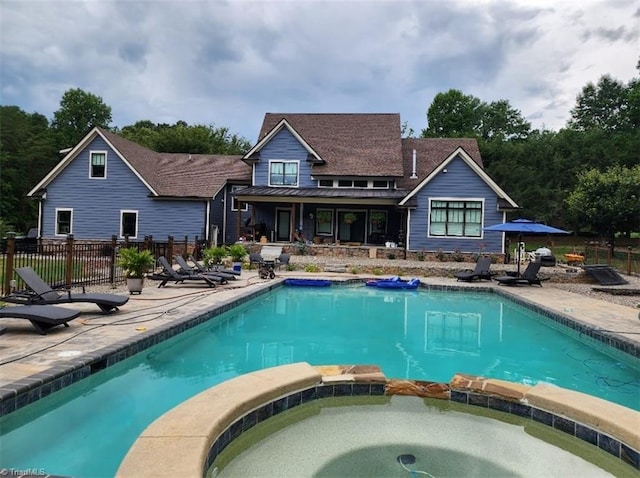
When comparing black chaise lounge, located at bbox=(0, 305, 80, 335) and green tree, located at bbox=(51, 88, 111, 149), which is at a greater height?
green tree, located at bbox=(51, 88, 111, 149)

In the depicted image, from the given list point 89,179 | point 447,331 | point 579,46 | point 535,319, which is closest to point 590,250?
point 579,46

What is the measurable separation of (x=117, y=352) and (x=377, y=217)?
21428 mm

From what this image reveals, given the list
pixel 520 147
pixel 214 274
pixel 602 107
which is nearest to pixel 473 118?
pixel 520 147

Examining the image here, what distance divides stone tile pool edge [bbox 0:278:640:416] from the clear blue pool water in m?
0.11

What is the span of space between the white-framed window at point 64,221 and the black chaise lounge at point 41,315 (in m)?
21.1

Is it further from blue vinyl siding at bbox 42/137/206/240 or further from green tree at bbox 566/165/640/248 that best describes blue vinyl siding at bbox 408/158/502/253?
blue vinyl siding at bbox 42/137/206/240

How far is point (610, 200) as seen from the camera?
27359 millimetres

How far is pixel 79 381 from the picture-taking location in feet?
17.0

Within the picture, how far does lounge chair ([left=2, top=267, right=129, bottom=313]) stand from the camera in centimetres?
780

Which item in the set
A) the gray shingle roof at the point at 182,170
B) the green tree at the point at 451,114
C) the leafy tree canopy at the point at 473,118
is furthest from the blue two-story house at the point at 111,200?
the leafy tree canopy at the point at 473,118

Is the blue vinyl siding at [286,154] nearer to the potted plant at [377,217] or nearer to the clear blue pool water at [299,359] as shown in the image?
the potted plant at [377,217]

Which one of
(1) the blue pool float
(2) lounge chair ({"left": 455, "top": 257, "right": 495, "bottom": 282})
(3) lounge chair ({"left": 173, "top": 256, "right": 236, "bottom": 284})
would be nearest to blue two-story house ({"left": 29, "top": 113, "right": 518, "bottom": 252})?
(2) lounge chair ({"left": 455, "top": 257, "right": 495, "bottom": 282})

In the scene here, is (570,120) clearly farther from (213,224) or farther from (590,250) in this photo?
(213,224)

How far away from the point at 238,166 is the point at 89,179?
8997mm
